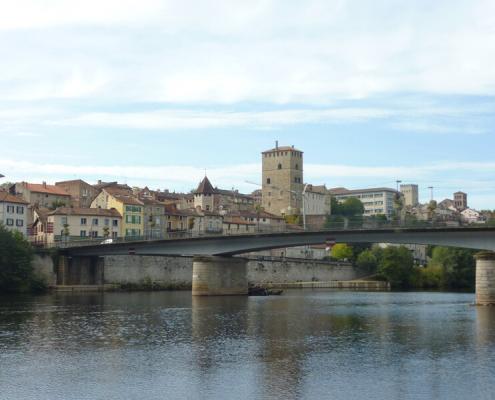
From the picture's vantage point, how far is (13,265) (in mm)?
91500

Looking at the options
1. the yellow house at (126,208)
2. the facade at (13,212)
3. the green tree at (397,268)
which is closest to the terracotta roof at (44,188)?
the yellow house at (126,208)

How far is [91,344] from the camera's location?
133 feet

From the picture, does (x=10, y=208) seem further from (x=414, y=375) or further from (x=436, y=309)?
(x=414, y=375)

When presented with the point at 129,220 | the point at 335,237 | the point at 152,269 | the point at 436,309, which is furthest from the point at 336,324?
the point at 129,220

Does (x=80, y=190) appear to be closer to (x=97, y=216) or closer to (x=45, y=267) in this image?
(x=97, y=216)

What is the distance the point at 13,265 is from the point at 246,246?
29.6m

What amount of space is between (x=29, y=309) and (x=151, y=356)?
3203 cm

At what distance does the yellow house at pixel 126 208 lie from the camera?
128200 mm

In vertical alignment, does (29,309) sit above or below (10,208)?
below

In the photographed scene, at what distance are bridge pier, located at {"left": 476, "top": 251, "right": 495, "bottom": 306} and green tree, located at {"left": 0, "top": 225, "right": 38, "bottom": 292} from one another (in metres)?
54.7

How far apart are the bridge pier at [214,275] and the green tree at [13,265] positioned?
2193 cm

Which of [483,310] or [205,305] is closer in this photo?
[483,310]

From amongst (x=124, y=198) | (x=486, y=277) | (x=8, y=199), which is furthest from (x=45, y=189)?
(x=486, y=277)

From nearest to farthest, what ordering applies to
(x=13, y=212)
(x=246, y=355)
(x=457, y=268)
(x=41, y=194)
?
1. (x=246, y=355)
2. (x=13, y=212)
3. (x=457, y=268)
4. (x=41, y=194)
